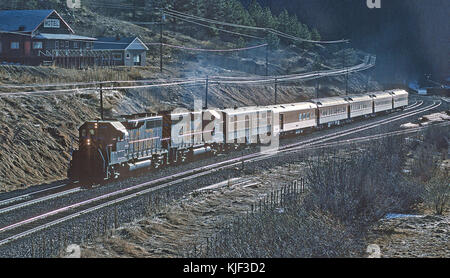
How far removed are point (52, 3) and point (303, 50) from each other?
50.5m

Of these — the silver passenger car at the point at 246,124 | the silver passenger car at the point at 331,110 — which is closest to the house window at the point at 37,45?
the silver passenger car at the point at 246,124

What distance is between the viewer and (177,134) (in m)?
31.1

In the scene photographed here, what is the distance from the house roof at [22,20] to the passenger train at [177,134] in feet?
86.1

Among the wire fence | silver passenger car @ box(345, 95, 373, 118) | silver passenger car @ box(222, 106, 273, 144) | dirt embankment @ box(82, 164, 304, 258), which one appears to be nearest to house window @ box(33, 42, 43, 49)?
silver passenger car @ box(222, 106, 273, 144)

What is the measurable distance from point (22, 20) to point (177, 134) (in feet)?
103

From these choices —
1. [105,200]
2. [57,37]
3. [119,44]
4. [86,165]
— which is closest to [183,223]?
[105,200]

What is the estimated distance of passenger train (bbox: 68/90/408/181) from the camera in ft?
83.8

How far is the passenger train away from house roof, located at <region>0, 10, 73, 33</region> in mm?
26237

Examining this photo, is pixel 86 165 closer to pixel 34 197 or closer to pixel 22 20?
pixel 34 197

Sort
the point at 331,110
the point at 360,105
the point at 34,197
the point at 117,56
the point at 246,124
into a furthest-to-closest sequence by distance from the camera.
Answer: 1. the point at 117,56
2. the point at 360,105
3. the point at 331,110
4. the point at 246,124
5. the point at 34,197

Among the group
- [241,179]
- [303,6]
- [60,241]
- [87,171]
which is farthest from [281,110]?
[303,6]

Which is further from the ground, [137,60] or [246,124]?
[137,60]

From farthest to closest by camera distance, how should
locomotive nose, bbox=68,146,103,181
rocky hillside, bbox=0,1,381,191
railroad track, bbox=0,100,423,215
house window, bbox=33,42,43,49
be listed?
house window, bbox=33,42,43,49 < rocky hillside, bbox=0,1,381,191 < locomotive nose, bbox=68,146,103,181 < railroad track, bbox=0,100,423,215

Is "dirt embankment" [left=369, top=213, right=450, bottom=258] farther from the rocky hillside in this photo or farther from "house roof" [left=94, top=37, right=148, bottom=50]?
"house roof" [left=94, top=37, right=148, bottom=50]
